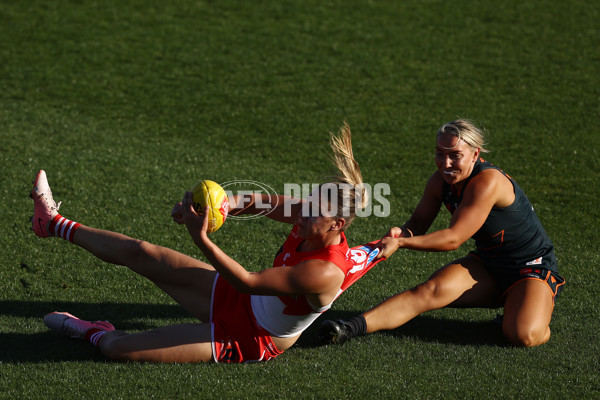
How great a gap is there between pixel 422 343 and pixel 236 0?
33.8 feet

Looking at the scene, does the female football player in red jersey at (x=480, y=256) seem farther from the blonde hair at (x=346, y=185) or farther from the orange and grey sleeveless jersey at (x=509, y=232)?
the blonde hair at (x=346, y=185)

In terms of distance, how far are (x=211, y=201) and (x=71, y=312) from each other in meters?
1.81

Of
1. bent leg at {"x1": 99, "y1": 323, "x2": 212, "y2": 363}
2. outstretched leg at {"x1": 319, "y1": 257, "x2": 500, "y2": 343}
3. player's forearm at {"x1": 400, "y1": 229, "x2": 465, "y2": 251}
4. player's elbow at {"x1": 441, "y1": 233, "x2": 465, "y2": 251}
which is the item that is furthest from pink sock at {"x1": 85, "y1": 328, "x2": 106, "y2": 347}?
player's elbow at {"x1": 441, "y1": 233, "x2": 465, "y2": 251}

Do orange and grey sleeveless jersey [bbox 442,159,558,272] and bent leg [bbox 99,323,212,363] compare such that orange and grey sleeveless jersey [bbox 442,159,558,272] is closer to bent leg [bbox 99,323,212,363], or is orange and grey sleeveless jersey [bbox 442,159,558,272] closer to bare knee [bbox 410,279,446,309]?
bare knee [bbox 410,279,446,309]

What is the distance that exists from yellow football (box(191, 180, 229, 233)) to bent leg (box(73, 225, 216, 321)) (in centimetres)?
40

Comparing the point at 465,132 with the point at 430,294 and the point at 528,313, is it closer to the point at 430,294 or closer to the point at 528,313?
the point at 430,294

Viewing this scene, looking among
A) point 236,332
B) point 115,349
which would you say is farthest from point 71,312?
point 236,332

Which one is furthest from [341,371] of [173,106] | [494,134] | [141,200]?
[173,106]

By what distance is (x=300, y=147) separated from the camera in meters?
9.30

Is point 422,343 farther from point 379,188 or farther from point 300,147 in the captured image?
point 300,147

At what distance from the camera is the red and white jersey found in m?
4.25

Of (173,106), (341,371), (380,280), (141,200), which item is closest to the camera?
(341,371)

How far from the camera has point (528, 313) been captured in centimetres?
500

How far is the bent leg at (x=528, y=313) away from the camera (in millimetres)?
4965
